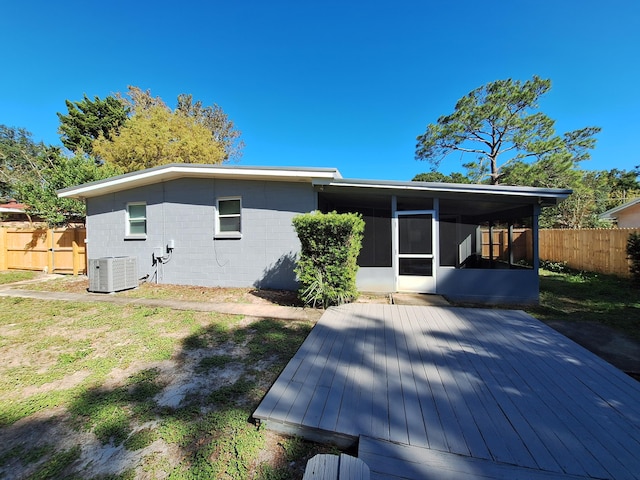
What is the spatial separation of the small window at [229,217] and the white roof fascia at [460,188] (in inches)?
99.5

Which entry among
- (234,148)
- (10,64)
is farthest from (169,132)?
(234,148)

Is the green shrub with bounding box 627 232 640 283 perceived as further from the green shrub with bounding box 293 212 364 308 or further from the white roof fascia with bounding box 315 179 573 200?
the green shrub with bounding box 293 212 364 308

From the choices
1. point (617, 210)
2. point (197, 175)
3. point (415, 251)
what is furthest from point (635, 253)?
point (197, 175)

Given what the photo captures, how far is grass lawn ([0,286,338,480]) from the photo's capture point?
1.69 metres

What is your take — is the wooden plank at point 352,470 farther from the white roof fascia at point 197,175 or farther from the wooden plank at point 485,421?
the white roof fascia at point 197,175

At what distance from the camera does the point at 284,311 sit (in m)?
4.99

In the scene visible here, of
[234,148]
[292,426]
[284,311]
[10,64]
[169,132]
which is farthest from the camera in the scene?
[234,148]

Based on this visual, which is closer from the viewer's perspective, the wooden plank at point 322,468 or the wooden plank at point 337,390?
the wooden plank at point 322,468

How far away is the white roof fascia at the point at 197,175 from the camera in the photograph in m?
6.25

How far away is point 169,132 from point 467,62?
16285mm

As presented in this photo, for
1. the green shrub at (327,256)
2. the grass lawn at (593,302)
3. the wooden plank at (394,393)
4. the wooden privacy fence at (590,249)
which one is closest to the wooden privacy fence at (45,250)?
the green shrub at (327,256)

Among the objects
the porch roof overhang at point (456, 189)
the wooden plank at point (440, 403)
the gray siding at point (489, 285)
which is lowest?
the wooden plank at point (440, 403)

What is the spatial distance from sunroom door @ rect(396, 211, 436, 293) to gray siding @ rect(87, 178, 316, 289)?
2.50 meters

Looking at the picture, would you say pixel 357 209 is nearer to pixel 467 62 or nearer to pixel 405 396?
pixel 405 396
